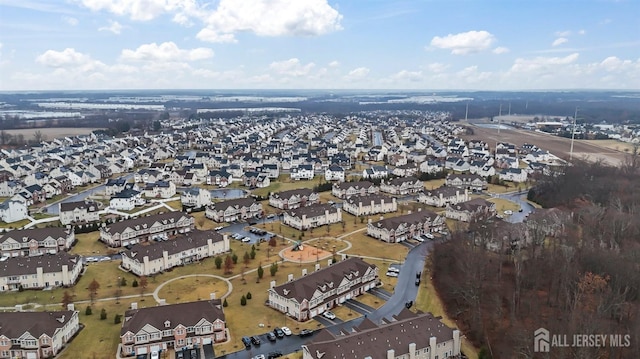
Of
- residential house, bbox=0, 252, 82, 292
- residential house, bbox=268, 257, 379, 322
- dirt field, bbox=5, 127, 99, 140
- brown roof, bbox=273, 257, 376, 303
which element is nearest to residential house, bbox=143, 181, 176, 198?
residential house, bbox=0, 252, 82, 292

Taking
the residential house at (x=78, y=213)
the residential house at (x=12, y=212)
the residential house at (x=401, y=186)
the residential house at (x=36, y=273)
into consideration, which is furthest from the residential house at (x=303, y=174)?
the residential house at (x=36, y=273)

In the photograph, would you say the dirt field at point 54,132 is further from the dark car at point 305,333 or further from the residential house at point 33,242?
the dark car at point 305,333

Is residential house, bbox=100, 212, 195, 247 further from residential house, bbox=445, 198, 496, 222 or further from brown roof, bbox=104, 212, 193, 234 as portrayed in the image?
residential house, bbox=445, 198, 496, 222

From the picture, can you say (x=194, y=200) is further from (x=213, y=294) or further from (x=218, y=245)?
(x=213, y=294)

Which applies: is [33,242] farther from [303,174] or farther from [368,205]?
[303,174]

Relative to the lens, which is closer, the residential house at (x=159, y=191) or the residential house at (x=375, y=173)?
the residential house at (x=159, y=191)

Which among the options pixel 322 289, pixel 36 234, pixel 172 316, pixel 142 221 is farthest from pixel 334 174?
pixel 172 316
